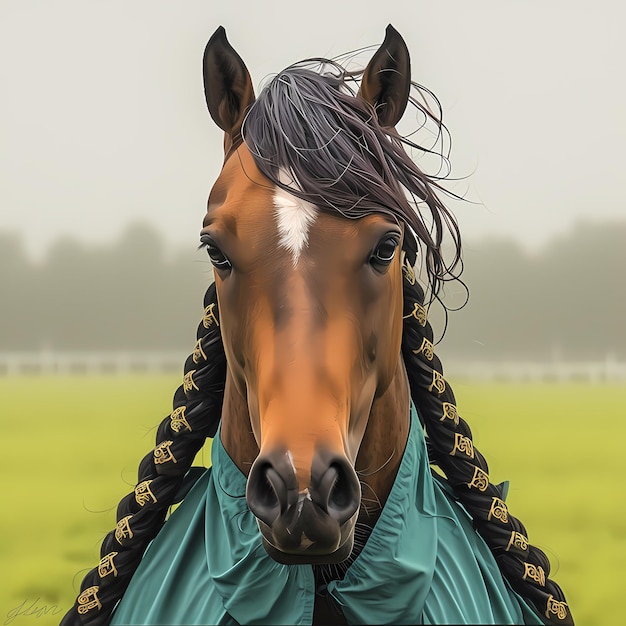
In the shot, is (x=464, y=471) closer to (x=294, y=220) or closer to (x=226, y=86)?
(x=294, y=220)

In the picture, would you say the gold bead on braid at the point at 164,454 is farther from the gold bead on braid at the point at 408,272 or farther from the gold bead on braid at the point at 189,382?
the gold bead on braid at the point at 408,272

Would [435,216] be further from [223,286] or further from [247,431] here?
[247,431]

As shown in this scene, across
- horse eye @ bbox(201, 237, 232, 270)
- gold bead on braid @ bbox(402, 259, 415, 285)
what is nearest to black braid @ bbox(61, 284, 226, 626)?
horse eye @ bbox(201, 237, 232, 270)

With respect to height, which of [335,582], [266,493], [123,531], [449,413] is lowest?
[123,531]

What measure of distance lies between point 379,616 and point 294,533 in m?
0.48

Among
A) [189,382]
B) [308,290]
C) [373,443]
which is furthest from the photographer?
[189,382]

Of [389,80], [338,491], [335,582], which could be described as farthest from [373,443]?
[389,80]

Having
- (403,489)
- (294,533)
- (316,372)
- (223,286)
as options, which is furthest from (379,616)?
(223,286)

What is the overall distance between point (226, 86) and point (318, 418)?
0.84 m

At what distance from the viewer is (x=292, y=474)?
992mm

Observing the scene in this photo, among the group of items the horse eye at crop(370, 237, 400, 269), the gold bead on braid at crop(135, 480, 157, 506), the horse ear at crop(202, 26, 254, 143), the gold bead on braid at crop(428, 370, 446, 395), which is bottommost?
the gold bead on braid at crop(135, 480, 157, 506)

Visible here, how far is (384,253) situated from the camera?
4.26 ft

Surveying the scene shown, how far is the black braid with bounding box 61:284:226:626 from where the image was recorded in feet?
5.53

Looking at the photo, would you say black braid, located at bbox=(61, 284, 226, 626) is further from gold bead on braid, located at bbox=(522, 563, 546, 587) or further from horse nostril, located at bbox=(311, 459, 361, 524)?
gold bead on braid, located at bbox=(522, 563, 546, 587)
